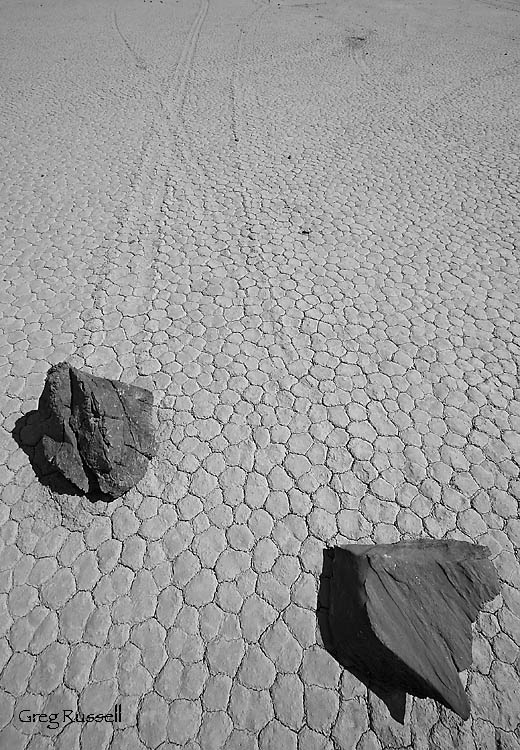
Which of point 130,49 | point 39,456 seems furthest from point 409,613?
point 130,49

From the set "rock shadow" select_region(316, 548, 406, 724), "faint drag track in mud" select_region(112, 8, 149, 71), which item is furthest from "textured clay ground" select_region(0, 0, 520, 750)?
"faint drag track in mud" select_region(112, 8, 149, 71)

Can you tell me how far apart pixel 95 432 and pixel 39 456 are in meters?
0.55

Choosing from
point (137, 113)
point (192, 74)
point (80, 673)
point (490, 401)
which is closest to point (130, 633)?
point (80, 673)

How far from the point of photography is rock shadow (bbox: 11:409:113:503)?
9.78 ft

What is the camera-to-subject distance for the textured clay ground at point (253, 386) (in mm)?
2287

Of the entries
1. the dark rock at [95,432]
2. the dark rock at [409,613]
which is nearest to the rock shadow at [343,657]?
the dark rock at [409,613]

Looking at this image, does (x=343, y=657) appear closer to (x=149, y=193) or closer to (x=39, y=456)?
(x=39, y=456)

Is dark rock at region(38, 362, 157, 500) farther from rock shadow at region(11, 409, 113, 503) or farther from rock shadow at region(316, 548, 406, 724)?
rock shadow at region(316, 548, 406, 724)

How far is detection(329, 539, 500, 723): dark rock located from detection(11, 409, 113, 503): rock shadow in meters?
1.54

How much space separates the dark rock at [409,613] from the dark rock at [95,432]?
4.50 feet

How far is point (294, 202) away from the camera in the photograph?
19.1ft

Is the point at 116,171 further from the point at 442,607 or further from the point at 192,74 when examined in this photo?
the point at 442,607

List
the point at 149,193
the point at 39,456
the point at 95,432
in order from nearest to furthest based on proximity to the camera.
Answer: the point at 95,432 < the point at 39,456 < the point at 149,193

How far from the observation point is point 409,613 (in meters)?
2.33
